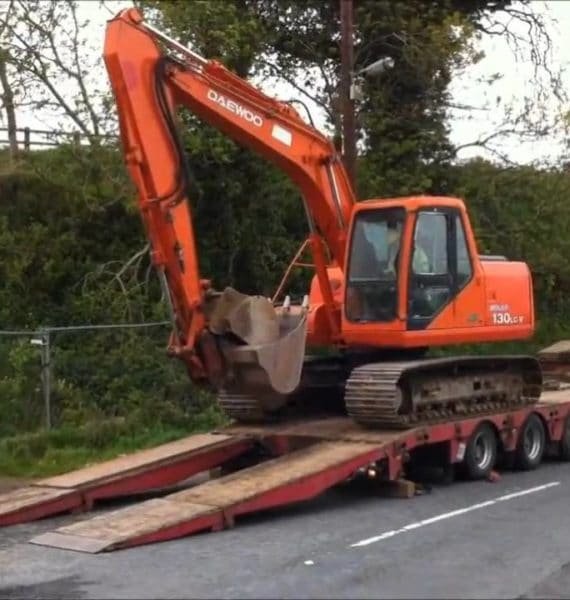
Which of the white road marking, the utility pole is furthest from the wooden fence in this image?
the white road marking

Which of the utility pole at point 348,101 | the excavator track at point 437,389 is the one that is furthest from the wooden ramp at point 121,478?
the utility pole at point 348,101

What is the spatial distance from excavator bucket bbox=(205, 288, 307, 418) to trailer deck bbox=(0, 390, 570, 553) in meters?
0.77

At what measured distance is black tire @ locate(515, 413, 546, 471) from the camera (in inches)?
615

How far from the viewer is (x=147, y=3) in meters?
23.1

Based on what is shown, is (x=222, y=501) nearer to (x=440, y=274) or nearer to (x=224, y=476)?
(x=224, y=476)

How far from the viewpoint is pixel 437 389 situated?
14.6 metres

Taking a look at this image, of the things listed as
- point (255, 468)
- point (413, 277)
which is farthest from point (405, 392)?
point (255, 468)

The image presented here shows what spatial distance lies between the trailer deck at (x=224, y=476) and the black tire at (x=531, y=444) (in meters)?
0.20

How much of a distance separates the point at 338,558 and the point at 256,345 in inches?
132

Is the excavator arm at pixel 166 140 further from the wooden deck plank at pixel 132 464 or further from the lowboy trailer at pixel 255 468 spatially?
the lowboy trailer at pixel 255 468

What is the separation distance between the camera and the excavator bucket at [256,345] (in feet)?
42.4

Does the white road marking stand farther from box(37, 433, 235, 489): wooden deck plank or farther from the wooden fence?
the wooden fence

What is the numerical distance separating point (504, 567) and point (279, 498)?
2.69 metres

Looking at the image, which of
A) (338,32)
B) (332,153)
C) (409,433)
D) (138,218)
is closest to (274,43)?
(338,32)
